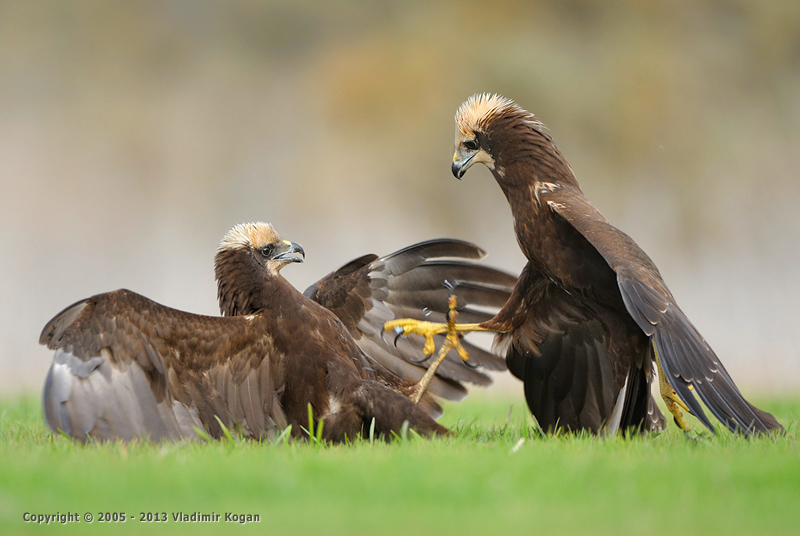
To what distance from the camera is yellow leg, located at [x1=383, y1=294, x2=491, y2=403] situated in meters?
4.81

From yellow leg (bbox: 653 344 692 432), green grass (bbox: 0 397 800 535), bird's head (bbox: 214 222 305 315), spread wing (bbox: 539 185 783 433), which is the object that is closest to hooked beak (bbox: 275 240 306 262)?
bird's head (bbox: 214 222 305 315)

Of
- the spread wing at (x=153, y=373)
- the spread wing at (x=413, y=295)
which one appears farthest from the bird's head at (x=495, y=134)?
the spread wing at (x=153, y=373)

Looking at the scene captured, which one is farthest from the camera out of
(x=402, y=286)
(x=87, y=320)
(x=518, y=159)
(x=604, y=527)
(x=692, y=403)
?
(x=402, y=286)

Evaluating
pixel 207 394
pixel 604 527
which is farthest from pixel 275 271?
pixel 604 527

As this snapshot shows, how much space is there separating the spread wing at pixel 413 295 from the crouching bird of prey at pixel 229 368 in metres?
0.27

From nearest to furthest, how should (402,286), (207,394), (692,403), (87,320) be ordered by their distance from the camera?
(692,403), (87,320), (207,394), (402,286)

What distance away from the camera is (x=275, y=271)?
4.68 meters

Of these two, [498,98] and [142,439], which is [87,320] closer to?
[142,439]

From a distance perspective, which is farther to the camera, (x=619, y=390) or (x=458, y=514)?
(x=619, y=390)

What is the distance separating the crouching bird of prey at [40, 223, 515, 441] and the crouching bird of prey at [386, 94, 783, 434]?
2.25 feet

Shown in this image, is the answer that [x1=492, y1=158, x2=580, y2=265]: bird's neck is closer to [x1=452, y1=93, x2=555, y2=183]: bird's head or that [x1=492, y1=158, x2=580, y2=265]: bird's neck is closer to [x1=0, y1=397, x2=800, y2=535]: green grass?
[x1=452, y1=93, x2=555, y2=183]: bird's head

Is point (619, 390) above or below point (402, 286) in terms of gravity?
below

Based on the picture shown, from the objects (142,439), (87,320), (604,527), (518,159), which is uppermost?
(518,159)

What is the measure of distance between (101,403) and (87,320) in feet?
1.36
